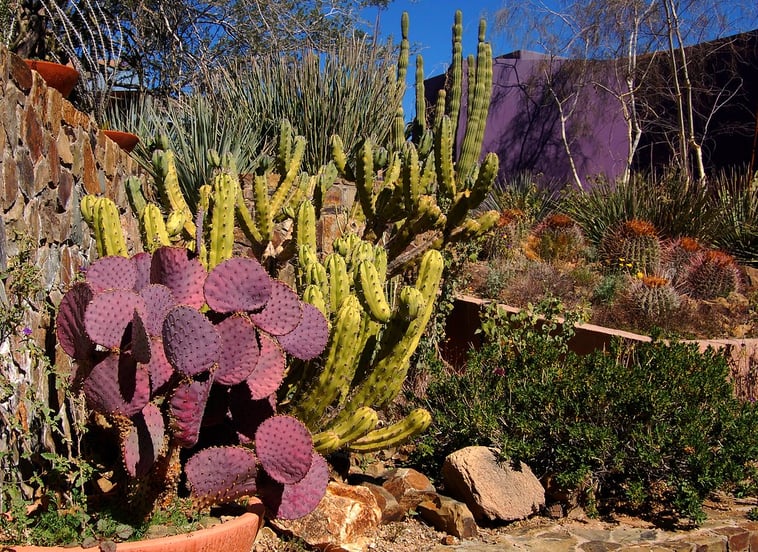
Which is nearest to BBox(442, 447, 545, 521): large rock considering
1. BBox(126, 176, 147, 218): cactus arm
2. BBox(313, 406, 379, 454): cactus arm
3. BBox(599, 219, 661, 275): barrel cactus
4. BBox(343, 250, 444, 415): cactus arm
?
BBox(343, 250, 444, 415): cactus arm

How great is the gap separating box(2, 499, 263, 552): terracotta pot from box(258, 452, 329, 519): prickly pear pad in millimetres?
96

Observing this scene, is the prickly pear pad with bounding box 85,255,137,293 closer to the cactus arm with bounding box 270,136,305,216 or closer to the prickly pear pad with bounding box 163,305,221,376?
the prickly pear pad with bounding box 163,305,221,376

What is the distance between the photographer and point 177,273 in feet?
11.1

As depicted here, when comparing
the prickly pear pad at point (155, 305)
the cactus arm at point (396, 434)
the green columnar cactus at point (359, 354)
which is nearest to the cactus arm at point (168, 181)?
the green columnar cactus at point (359, 354)

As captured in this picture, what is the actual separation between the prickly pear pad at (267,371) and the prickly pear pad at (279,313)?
65 millimetres

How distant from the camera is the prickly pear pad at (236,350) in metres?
3.14

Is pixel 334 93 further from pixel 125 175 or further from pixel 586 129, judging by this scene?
pixel 586 129

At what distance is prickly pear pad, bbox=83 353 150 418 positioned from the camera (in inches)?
117

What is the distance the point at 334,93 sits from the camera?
31.1ft

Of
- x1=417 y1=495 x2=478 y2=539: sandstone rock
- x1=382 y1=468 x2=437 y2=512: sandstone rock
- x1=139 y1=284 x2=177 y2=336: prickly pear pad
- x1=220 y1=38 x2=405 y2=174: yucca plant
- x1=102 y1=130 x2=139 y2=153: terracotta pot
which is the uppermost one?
x1=220 y1=38 x2=405 y2=174: yucca plant

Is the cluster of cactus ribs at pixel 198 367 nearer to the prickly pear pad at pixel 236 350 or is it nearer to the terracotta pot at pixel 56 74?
the prickly pear pad at pixel 236 350

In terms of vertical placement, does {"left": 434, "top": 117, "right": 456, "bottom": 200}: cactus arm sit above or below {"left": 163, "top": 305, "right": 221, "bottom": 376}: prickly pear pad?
above

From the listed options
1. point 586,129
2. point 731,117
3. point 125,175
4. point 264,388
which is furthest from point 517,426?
point 586,129

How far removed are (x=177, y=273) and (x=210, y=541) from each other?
1.08 metres
